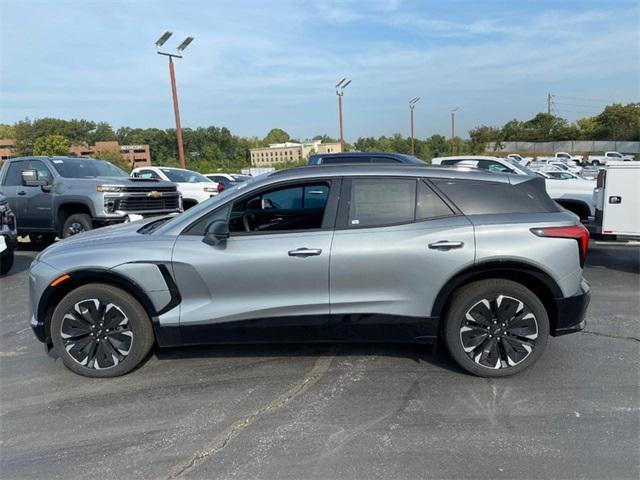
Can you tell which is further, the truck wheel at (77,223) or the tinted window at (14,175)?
the tinted window at (14,175)

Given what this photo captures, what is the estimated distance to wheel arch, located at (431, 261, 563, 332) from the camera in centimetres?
362

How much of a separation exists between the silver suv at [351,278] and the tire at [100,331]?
10 mm

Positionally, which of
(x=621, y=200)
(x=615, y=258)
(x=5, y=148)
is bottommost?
(x=615, y=258)

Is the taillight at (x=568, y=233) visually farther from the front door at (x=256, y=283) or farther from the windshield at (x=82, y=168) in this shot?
the windshield at (x=82, y=168)

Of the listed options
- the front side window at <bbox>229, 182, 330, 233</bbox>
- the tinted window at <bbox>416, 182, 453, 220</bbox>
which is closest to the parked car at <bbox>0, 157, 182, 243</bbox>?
the front side window at <bbox>229, 182, 330, 233</bbox>

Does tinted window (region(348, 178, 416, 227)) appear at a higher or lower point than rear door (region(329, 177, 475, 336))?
higher

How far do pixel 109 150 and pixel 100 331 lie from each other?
299 feet

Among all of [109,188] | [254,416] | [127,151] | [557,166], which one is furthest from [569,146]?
[254,416]

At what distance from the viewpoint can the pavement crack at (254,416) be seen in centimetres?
280

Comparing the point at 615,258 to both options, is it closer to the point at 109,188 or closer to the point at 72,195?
the point at 109,188

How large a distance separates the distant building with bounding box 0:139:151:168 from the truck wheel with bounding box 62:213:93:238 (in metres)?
72.2

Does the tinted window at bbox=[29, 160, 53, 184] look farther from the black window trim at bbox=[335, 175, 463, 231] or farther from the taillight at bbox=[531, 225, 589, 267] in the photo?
the taillight at bbox=[531, 225, 589, 267]

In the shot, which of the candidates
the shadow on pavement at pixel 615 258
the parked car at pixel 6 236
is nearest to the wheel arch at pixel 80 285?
the parked car at pixel 6 236

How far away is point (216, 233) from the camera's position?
11.8 feet
